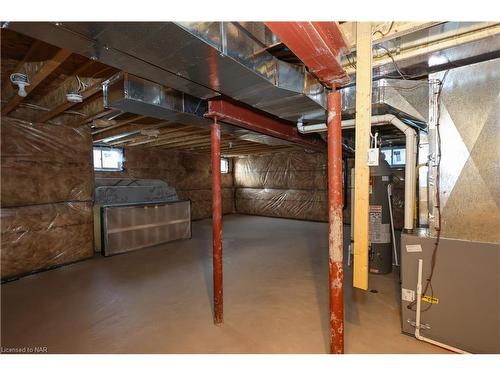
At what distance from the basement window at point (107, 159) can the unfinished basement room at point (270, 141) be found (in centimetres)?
215

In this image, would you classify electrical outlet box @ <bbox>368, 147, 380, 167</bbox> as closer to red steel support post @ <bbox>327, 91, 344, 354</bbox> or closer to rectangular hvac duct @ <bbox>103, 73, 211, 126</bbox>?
red steel support post @ <bbox>327, 91, 344, 354</bbox>

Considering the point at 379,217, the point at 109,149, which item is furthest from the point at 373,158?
the point at 109,149

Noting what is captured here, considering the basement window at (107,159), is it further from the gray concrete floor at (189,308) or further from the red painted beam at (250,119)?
the red painted beam at (250,119)

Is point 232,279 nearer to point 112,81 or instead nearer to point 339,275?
point 339,275


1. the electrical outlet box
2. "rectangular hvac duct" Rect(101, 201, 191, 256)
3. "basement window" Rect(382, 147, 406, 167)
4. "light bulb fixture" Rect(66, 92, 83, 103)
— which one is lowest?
"rectangular hvac duct" Rect(101, 201, 191, 256)

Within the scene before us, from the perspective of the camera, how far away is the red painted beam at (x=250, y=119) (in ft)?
6.89

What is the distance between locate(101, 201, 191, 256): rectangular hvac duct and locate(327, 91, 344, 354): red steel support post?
367 centimetres

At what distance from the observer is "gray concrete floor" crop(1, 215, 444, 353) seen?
6.02 feet

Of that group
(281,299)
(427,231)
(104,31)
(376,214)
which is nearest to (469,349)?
(427,231)

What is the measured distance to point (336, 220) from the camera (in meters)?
1.47

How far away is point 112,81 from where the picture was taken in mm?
1989

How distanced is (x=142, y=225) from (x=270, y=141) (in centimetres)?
268

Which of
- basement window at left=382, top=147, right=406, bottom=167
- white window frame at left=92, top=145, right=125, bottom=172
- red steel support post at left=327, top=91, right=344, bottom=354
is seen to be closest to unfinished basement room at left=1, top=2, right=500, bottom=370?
red steel support post at left=327, top=91, right=344, bottom=354

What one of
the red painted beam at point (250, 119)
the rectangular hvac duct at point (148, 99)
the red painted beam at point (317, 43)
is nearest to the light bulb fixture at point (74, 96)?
the rectangular hvac duct at point (148, 99)
